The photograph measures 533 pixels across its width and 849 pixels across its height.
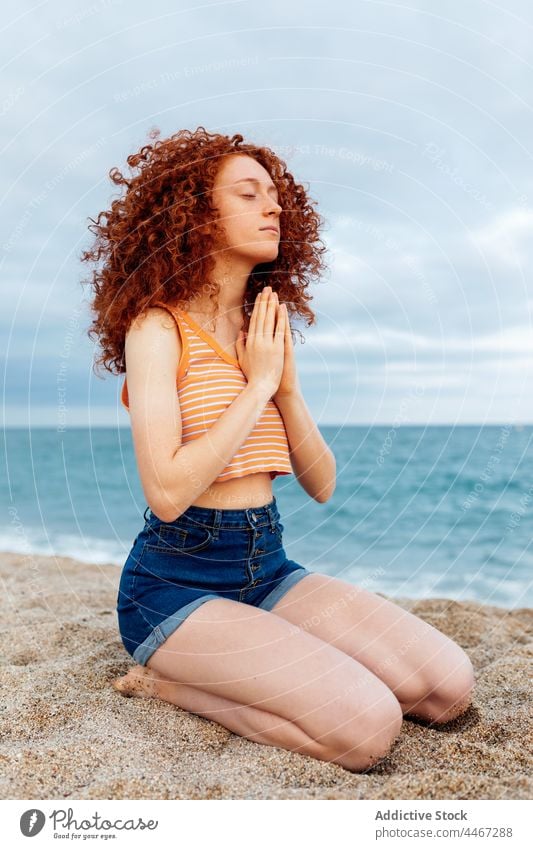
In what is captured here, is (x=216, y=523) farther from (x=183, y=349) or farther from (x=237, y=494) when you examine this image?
(x=183, y=349)

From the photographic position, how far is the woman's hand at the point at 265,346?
317cm

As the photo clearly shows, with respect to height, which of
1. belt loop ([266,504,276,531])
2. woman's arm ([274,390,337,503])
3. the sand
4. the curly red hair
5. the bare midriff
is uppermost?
the curly red hair

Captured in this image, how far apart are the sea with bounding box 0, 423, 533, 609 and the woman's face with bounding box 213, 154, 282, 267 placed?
1.83m

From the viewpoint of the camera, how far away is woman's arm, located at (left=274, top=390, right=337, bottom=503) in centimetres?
348

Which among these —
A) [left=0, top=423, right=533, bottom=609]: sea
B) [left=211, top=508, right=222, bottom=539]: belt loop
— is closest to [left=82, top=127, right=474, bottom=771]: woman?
[left=211, top=508, right=222, bottom=539]: belt loop

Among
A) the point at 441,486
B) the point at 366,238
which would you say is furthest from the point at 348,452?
the point at 366,238

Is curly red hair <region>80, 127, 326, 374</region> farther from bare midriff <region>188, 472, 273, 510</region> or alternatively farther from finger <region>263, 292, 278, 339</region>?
bare midriff <region>188, 472, 273, 510</region>

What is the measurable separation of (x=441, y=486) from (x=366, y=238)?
66.2 feet

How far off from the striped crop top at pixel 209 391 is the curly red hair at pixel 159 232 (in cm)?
17

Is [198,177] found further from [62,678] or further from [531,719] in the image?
[531,719]

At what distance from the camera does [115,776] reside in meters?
2.57

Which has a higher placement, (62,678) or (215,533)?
(215,533)

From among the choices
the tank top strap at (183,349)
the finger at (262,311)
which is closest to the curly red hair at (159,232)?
the tank top strap at (183,349)

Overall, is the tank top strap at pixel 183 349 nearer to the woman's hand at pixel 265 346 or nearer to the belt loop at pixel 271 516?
the woman's hand at pixel 265 346
